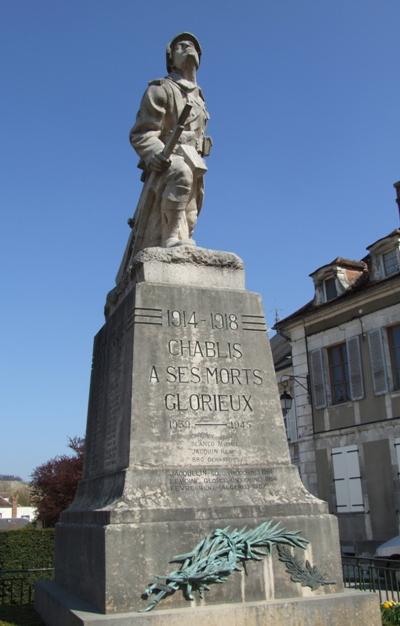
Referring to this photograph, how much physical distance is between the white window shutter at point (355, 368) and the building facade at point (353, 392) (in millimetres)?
33

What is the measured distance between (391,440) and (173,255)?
15499 millimetres

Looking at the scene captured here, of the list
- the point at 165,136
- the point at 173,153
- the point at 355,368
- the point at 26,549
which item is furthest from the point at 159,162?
the point at 355,368

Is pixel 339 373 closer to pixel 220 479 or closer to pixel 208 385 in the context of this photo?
pixel 208 385

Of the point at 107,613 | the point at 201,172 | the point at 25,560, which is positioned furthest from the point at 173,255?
the point at 25,560

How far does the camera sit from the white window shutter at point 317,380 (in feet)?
75.6

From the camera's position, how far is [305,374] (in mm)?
23953

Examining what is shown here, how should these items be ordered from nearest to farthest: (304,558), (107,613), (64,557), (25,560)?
(107,613) → (304,558) → (64,557) → (25,560)

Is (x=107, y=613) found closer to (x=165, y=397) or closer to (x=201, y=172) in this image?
(x=165, y=397)

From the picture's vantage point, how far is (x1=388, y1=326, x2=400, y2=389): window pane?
20397 mm

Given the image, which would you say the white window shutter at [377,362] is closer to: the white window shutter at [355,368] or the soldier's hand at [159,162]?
the white window shutter at [355,368]

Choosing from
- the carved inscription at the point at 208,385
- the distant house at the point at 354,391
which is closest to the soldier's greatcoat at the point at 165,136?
the carved inscription at the point at 208,385

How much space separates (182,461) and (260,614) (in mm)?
1381

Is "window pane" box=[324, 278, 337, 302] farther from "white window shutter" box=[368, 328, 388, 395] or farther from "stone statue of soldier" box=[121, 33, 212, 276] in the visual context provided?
"stone statue of soldier" box=[121, 33, 212, 276]

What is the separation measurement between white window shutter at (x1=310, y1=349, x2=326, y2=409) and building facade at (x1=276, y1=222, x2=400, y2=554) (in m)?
0.04
